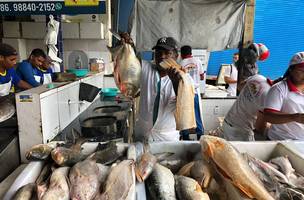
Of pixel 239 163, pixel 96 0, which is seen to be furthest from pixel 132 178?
pixel 96 0

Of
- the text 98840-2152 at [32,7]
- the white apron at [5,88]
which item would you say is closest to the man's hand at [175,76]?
the text 98840-2152 at [32,7]

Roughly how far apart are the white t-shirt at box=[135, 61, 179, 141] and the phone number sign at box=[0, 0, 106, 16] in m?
1.28

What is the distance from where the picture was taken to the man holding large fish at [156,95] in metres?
2.03

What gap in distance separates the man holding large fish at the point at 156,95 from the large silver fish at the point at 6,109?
807 mm

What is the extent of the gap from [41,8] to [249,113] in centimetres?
270

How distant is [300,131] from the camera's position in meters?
2.21

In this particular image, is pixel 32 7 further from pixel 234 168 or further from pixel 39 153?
pixel 234 168

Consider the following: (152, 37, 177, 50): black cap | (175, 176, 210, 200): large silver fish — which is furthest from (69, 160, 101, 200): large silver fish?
(152, 37, 177, 50): black cap

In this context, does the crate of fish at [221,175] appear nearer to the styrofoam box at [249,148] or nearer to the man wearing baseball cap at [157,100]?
the styrofoam box at [249,148]

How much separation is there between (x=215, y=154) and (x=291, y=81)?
125cm

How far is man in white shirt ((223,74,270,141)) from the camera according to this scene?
2.60 metres

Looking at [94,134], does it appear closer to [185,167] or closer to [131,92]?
[131,92]

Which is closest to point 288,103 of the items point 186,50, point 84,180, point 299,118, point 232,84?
point 299,118

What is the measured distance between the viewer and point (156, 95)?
7.23ft
